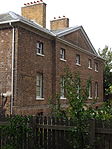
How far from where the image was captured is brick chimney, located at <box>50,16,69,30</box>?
101 feet

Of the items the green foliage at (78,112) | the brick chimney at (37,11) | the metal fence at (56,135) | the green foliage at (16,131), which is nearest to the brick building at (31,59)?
the brick chimney at (37,11)

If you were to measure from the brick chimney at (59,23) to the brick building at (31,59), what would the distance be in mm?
3081

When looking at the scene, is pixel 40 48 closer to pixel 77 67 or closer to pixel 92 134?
pixel 77 67

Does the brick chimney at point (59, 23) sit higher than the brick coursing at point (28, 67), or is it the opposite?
the brick chimney at point (59, 23)

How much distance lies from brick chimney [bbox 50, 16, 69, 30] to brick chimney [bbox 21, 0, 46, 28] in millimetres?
4883

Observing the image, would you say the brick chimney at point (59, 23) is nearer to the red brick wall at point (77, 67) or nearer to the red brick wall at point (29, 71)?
the red brick wall at point (77, 67)

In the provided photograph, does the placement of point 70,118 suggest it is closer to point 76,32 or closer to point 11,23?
point 11,23

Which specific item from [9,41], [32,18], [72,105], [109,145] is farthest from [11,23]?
[109,145]

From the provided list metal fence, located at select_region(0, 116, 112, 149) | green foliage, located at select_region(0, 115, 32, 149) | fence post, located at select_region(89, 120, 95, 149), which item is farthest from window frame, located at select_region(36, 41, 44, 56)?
fence post, located at select_region(89, 120, 95, 149)

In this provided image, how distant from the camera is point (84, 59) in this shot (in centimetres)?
2986

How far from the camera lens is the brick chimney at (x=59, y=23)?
3077 cm

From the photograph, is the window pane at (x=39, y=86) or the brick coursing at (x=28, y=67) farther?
the window pane at (x=39, y=86)

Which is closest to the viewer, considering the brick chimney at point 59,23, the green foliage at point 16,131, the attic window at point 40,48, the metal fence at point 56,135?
the metal fence at point 56,135

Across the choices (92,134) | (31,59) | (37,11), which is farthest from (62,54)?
(92,134)
